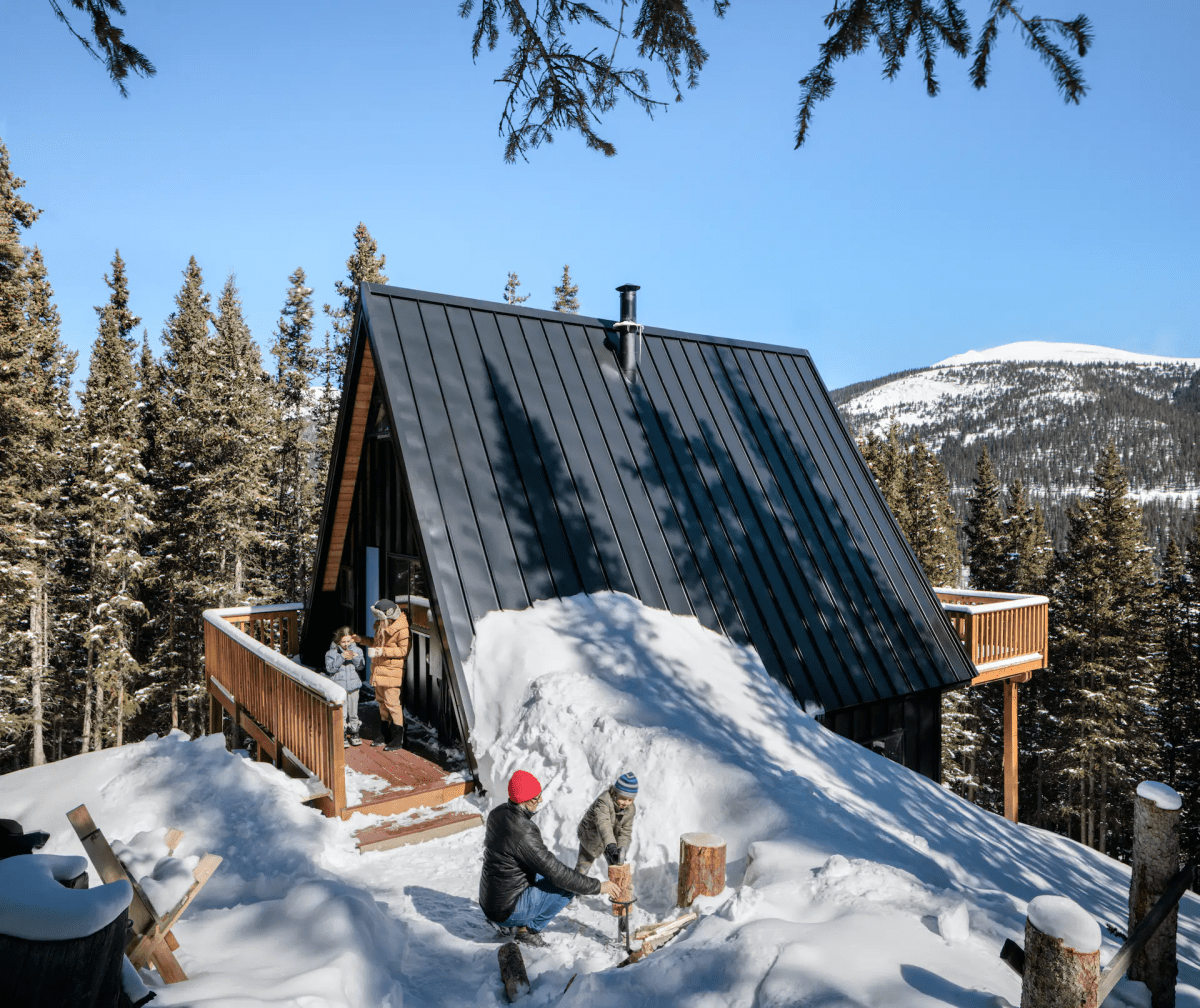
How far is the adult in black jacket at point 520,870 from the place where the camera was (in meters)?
4.41

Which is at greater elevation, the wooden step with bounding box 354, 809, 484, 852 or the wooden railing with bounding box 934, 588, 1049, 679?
the wooden railing with bounding box 934, 588, 1049, 679

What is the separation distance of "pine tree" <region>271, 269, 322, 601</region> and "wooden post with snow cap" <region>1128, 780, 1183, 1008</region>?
2787cm

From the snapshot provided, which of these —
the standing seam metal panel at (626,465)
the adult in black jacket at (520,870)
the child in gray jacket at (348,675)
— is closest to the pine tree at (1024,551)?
the standing seam metal panel at (626,465)

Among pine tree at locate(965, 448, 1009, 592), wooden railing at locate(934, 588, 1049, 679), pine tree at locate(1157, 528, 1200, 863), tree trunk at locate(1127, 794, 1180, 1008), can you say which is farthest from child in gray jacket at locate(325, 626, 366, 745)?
pine tree at locate(965, 448, 1009, 592)

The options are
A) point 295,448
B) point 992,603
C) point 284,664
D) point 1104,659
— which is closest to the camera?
point 284,664

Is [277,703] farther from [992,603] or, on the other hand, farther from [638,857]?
[992,603]

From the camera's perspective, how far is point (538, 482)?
835cm

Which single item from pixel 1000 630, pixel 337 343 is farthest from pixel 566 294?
pixel 1000 630

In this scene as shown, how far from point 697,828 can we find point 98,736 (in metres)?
27.0

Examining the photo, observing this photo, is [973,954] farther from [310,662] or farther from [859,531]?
[310,662]

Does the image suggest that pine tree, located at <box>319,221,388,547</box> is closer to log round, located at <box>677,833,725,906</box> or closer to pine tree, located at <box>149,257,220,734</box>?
pine tree, located at <box>149,257,220,734</box>

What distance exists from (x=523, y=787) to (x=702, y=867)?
1216mm

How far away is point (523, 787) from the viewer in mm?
4418

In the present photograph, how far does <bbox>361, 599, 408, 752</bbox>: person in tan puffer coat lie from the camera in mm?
7977
